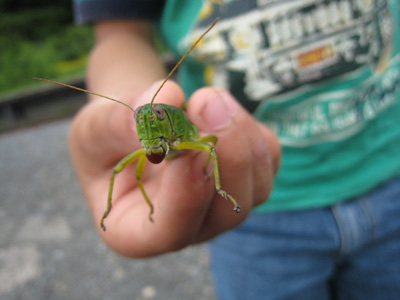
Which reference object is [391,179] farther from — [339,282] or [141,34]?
[141,34]

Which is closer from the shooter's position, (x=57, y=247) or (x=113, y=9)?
(x=113, y=9)

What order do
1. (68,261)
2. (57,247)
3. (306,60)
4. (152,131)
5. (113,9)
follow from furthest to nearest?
(57,247), (68,261), (113,9), (306,60), (152,131)

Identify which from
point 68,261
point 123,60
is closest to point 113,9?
point 123,60

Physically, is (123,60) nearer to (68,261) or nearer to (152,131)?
(152,131)

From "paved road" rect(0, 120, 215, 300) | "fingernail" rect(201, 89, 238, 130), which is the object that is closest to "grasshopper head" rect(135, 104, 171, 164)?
"fingernail" rect(201, 89, 238, 130)

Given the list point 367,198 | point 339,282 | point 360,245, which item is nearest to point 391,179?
point 367,198

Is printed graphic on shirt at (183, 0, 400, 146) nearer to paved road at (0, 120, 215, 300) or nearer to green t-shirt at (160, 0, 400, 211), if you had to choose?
green t-shirt at (160, 0, 400, 211)
